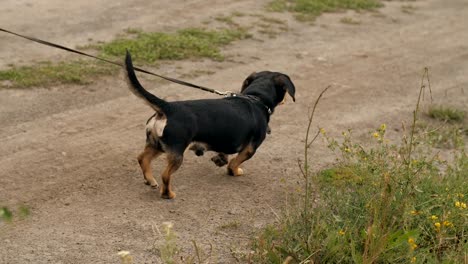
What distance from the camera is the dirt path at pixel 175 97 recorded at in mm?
5250

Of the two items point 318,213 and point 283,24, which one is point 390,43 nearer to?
point 283,24

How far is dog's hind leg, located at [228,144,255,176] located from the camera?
614 centimetres

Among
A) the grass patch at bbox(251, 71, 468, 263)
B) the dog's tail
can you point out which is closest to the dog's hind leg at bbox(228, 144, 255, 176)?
the grass patch at bbox(251, 71, 468, 263)

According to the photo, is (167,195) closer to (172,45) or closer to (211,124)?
(211,124)

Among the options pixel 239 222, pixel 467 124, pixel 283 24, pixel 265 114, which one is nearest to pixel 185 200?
pixel 239 222

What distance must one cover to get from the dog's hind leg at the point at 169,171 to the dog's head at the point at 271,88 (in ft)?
3.68

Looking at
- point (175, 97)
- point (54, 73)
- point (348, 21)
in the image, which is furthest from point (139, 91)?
point (348, 21)

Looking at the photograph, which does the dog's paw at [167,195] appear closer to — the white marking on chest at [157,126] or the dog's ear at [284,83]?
the white marking on chest at [157,126]

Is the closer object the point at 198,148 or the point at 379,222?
the point at 379,222

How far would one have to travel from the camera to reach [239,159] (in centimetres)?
620

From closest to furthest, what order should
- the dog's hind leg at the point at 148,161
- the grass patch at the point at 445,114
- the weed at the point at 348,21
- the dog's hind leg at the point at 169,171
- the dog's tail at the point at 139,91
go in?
the dog's tail at the point at 139,91
the dog's hind leg at the point at 169,171
the dog's hind leg at the point at 148,161
the grass patch at the point at 445,114
the weed at the point at 348,21

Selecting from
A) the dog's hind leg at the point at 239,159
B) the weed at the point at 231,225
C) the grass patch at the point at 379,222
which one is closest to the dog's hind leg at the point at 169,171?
the weed at the point at 231,225

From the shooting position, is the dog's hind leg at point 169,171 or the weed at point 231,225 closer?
the weed at point 231,225

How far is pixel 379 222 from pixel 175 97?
155 inches
